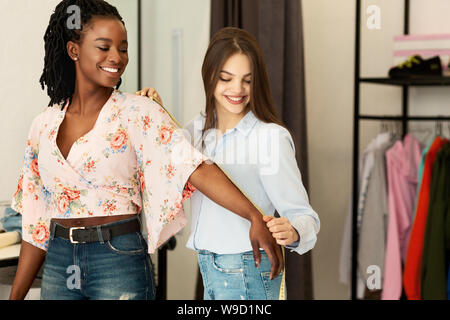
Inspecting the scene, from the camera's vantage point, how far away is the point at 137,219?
1.06 m

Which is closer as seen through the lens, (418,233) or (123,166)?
(123,166)

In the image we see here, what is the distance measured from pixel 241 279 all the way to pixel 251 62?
0.38m

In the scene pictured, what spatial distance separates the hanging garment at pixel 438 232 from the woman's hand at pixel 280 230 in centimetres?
133

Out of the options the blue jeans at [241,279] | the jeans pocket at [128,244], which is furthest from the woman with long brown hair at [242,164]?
the jeans pocket at [128,244]

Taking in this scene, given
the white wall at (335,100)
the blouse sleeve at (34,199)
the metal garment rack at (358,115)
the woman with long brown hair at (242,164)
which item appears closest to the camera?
the woman with long brown hair at (242,164)

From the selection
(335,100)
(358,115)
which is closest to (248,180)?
(358,115)

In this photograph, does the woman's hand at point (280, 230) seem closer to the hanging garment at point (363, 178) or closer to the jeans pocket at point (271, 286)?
the jeans pocket at point (271, 286)

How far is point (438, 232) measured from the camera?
2041 mm

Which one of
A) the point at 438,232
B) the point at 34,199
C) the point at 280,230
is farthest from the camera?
the point at 438,232

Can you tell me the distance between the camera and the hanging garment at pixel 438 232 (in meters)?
2.03

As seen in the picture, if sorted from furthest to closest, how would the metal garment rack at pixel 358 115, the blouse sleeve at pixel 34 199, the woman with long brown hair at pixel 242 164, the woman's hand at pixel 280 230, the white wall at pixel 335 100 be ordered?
1. the white wall at pixel 335 100
2. the metal garment rack at pixel 358 115
3. the blouse sleeve at pixel 34 199
4. the woman with long brown hair at pixel 242 164
5. the woman's hand at pixel 280 230

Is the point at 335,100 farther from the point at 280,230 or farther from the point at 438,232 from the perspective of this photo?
the point at 280,230

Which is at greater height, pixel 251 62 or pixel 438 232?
pixel 251 62
